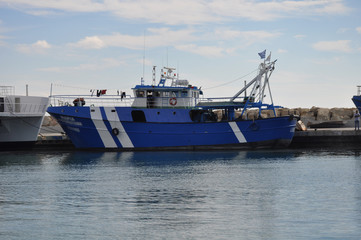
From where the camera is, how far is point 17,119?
120 feet

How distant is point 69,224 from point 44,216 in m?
1.36

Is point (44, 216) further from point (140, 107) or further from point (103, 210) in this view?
point (140, 107)

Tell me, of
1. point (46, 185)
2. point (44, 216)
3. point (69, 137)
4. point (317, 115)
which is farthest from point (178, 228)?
A: point (317, 115)

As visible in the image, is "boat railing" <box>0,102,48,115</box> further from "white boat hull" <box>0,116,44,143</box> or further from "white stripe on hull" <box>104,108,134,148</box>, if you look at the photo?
"white stripe on hull" <box>104,108,134,148</box>

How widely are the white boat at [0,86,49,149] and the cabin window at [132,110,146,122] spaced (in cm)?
653

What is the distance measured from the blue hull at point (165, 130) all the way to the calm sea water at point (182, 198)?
463cm

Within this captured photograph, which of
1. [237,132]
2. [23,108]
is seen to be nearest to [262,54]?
[237,132]

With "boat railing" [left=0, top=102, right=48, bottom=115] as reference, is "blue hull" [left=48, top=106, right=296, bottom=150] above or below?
below

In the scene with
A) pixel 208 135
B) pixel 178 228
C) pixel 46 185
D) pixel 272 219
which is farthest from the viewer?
pixel 208 135

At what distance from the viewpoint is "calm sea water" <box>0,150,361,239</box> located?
14.5 metres

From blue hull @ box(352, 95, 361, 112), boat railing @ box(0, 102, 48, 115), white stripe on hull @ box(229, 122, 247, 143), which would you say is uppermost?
blue hull @ box(352, 95, 361, 112)

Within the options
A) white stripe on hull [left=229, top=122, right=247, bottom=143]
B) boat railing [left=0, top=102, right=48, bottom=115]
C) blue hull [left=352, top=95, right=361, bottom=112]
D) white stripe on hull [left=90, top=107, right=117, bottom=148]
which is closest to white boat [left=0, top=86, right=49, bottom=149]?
boat railing [left=0, top=102, right=48, bottom=115]

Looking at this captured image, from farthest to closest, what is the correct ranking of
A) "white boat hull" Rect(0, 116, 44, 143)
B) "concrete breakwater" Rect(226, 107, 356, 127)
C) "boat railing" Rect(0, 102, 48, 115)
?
"concrete breakwater" Rect(226, 107, 356, 127), "white boat hull" Rect(0, 116, 44, 143), "boat railing" Rect(0, 102, 48, 115)

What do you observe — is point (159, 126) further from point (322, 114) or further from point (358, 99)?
point (322, 114)
